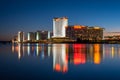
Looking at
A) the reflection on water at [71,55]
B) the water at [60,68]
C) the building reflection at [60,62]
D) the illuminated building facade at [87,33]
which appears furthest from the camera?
the illuminated building facade at [87,33]

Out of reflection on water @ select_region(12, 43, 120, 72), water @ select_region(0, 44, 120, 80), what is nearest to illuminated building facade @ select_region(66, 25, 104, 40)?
reflection on water @ select_region(12, 43, 120, 72)

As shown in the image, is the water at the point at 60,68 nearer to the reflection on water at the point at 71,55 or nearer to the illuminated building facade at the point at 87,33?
the reflection on water at the point at 71,55

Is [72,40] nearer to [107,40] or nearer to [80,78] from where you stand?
[107,40]

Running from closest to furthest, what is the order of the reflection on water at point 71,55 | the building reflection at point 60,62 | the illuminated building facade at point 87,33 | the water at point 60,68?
the water at point 60,68 → the building reflection at point 60,62 → the reflection on water at point 71,55 → the illuminated building facade at point 87,33

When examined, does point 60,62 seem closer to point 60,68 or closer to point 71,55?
point 60,68

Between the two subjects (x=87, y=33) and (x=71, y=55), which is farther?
(x=87, y=33)

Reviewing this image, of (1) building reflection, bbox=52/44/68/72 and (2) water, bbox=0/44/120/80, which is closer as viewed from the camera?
(2) water, bbox=0/44/120/80

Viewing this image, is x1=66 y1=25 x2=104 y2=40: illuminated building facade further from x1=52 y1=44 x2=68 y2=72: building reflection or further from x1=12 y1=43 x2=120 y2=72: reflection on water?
x1=52 y1=44 x2=68 y2=72: building reflection

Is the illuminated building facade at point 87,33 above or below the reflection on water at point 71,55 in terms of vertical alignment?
above

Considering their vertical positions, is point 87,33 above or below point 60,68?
above

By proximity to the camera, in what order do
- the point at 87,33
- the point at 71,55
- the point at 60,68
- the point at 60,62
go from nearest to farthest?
the point at 60,68, the point at 60,62, the point at 71,55, the point at 87,33

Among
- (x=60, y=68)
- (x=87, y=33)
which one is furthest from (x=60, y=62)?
(x=87, y=33)

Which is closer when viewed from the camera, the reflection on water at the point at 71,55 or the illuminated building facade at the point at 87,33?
the reflection on water at the point at 71,55

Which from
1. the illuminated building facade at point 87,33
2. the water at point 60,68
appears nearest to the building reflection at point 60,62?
the water at point 60,68
